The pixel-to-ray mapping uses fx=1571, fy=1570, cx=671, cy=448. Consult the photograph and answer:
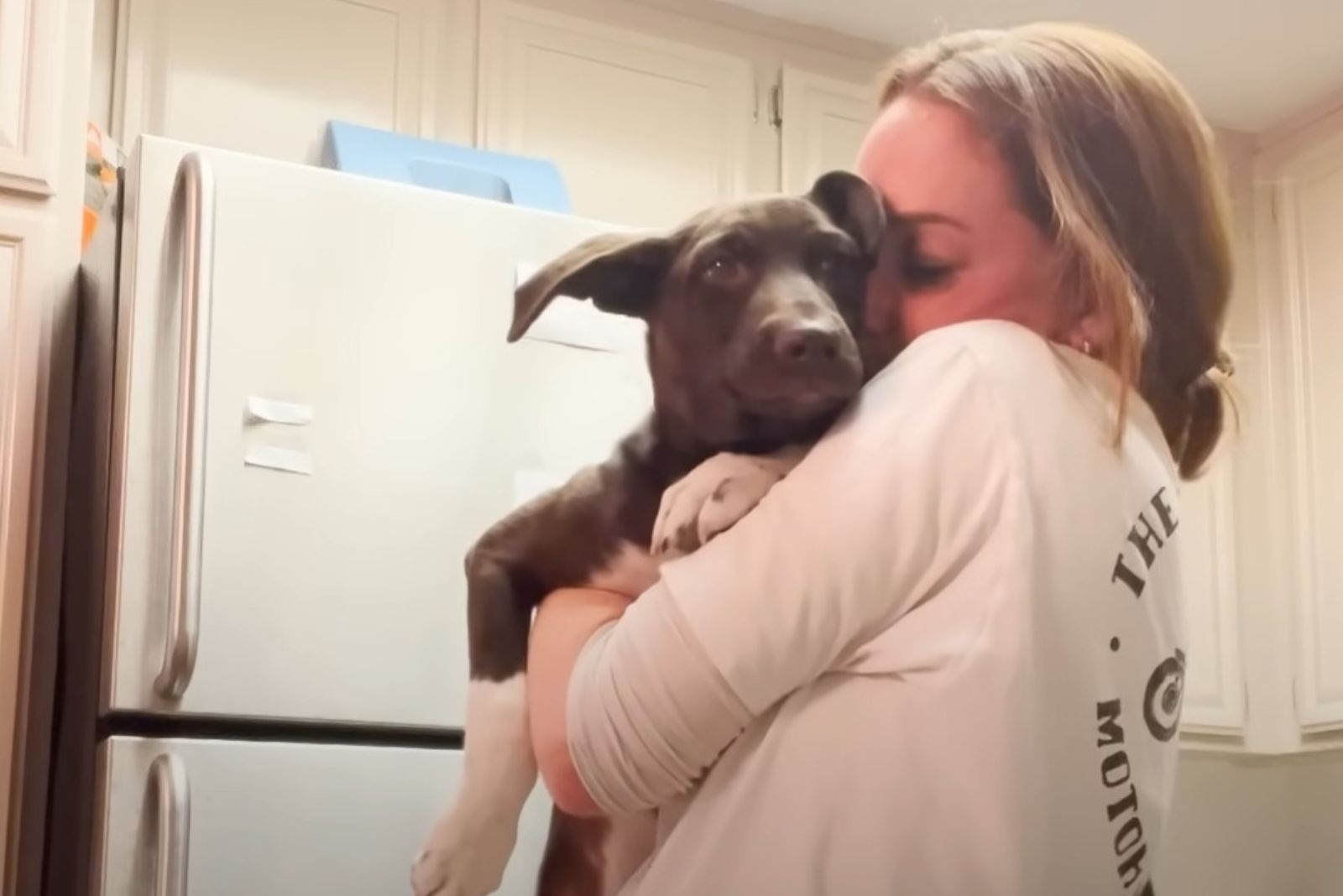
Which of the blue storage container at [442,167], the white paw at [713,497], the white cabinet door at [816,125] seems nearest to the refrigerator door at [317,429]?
the blue storage container at [442,167]

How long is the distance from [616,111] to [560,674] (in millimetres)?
1336

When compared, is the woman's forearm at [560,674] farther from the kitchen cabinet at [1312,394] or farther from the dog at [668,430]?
the kitchen cabinet at [1312,394]

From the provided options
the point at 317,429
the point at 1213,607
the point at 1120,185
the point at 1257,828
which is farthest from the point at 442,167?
the point at 1257,828

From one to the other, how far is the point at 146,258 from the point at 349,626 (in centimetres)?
37

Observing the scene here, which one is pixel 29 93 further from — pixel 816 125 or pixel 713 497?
pixel 816 125

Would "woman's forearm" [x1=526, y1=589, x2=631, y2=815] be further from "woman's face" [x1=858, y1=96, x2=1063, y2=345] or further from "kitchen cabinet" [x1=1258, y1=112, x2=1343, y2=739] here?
"kitchen cabinet" [x1=1258, y1=112, x2=1343, y2=739]

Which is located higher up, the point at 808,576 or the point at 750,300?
the point at 750,300

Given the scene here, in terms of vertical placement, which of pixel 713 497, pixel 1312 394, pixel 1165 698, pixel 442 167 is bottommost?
pixel 1165 698

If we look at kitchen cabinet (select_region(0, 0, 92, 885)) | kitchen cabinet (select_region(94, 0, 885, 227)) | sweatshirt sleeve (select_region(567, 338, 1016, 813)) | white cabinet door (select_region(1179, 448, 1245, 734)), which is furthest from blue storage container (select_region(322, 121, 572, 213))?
white cabinet door (select_region(1179, 448, 1245, 734))

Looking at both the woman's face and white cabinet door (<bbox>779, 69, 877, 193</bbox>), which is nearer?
the woman's face

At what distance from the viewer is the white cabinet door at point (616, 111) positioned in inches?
80.7

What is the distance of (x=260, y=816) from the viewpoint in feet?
4.31

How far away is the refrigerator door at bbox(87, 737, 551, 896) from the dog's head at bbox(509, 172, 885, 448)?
21.9 inches

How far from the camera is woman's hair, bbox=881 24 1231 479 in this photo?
2.95ft
